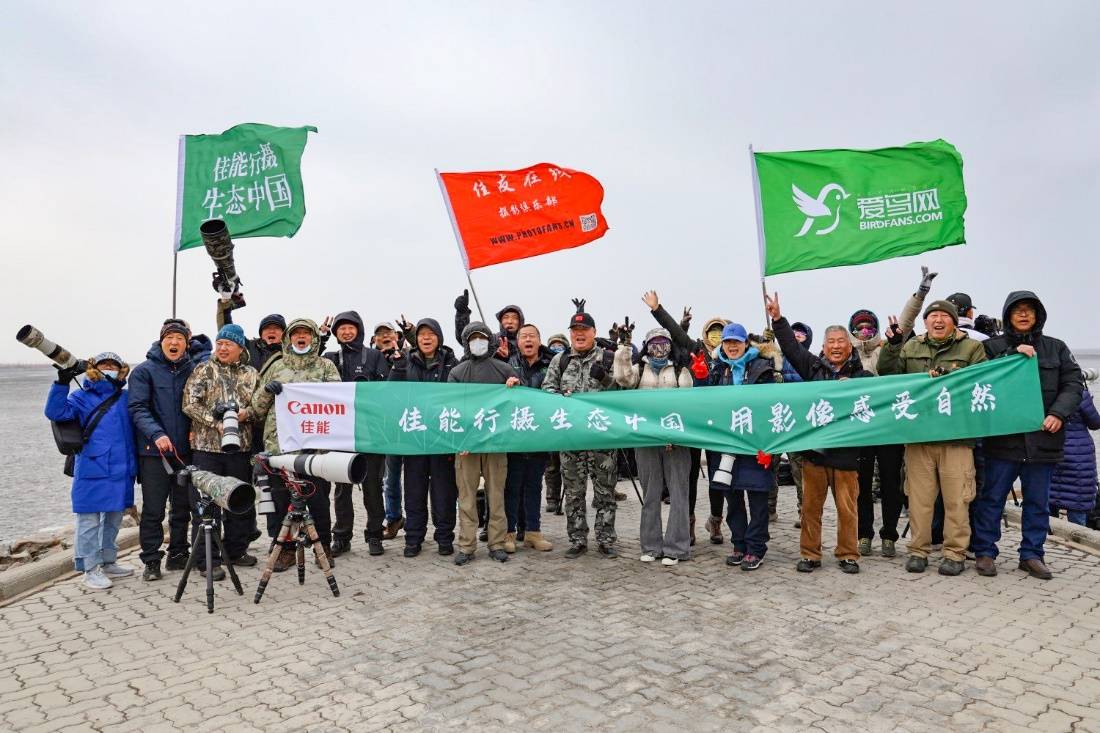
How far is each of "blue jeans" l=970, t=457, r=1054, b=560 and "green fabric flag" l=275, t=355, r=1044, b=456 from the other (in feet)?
1.24

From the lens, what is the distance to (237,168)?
970 centimetres

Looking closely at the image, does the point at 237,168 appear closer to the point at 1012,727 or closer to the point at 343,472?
the point at 343,472

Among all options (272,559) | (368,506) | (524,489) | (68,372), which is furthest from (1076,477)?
(68,372)

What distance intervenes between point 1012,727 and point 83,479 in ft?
23.4

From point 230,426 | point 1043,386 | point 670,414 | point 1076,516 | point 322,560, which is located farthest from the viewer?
point 1076,516

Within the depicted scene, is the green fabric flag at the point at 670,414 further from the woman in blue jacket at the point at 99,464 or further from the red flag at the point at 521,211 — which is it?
the red flag at the point at 521,211

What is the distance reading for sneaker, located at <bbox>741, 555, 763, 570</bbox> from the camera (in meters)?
6.53

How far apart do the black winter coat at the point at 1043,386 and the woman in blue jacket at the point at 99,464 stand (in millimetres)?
7918

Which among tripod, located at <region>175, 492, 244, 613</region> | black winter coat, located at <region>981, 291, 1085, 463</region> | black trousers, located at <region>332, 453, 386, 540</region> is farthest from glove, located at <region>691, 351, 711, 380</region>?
tripod, located at <region>175, 492, 244, 613</region>

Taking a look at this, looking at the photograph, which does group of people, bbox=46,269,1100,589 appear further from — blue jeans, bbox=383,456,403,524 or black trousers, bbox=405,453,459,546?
blue jeans, bbox=383,456,403,524

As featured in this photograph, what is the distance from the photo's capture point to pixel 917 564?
639cm

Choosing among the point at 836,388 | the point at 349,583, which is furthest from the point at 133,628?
the point at 836,388

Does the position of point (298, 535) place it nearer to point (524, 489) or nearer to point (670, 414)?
point (524, 489)

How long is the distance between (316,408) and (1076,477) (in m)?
8.08
